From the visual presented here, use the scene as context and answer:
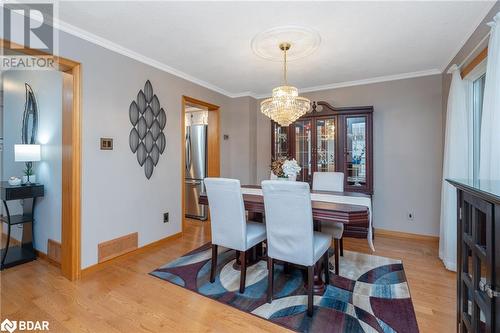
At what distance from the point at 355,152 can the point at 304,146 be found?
828 millimetres

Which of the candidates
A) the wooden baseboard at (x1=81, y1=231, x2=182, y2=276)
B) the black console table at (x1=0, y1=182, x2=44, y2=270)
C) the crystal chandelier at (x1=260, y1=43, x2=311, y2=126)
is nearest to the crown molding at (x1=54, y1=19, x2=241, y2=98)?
the crystal chandelier at (x1=260, y1=43, x2=311, y2=126)

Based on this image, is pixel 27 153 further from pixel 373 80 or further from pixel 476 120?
pixel 476 120

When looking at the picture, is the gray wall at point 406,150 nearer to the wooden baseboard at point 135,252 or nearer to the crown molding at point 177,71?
the crown molding at point 177,71

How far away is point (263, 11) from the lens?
208 cm

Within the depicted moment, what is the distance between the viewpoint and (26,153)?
2.70 m

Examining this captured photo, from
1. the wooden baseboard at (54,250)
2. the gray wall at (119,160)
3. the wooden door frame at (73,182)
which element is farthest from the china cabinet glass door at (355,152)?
the wooden baseboard at (54,250)

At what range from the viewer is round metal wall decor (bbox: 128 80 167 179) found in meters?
2.97

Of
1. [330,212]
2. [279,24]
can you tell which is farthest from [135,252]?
[279,24]

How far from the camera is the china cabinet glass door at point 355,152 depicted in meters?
3.76

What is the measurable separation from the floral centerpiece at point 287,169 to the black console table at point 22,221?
2748mm

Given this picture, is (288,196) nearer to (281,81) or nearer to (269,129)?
(281,81)
